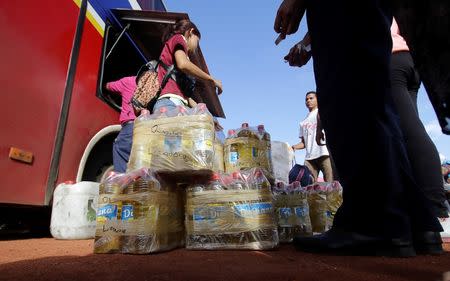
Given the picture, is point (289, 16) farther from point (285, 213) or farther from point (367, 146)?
point (285, 213)

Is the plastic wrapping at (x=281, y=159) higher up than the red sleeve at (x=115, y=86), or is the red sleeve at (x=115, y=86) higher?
the red sleeve at (x=115, y=86)

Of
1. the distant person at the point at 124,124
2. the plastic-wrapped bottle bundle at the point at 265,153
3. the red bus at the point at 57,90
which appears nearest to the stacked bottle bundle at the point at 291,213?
the plastic-wrapped bottle bundle at the point at 265,153

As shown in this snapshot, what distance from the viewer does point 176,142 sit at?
1.81 meters

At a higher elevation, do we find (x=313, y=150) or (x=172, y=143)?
(x=313, y=150)

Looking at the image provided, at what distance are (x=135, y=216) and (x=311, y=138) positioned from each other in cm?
334

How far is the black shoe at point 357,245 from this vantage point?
121 centimetres

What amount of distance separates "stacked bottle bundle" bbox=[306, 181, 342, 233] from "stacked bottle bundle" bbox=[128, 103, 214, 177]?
1.13m

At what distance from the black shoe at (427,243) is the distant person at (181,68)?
174 cm

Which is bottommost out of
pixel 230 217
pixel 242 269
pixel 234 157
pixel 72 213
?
pixel 242 269

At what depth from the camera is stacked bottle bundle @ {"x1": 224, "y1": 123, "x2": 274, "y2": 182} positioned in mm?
2242

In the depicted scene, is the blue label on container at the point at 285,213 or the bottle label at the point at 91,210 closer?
the blue label on container at the point at 285,213

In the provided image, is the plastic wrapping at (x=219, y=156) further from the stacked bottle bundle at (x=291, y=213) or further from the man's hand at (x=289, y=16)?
the man's hand at (x=289, y=16)

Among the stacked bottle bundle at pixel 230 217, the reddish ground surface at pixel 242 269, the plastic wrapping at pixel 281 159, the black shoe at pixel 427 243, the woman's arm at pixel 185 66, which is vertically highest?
the woman's arm at pixel 185 66

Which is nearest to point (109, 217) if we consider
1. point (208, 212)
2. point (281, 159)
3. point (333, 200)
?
point (208, 212)
